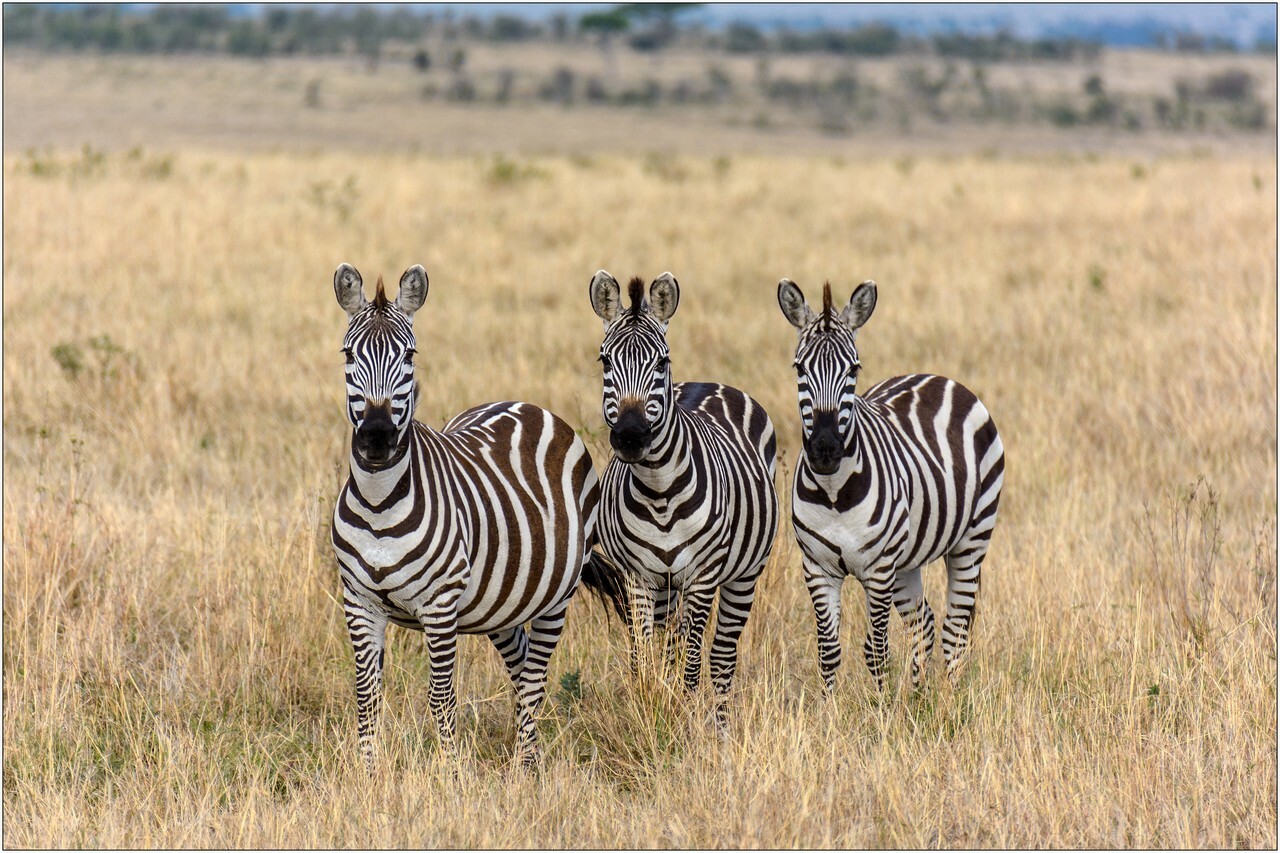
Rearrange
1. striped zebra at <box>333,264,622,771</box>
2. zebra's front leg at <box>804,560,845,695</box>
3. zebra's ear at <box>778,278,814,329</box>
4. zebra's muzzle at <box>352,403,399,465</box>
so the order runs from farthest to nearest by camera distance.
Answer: zebra's front leg at <box>804,560,845,695</box> → zebra's ear at <box>778,278,814,329</box> → striped zebra at <box>333,264,622,771</box> → zebra's muzzle at <box>352,403,399,465</box>

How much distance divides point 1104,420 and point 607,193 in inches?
561

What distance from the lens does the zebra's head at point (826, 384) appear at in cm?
458

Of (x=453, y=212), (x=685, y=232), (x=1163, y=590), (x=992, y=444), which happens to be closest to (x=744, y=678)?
(x=992, y=444)

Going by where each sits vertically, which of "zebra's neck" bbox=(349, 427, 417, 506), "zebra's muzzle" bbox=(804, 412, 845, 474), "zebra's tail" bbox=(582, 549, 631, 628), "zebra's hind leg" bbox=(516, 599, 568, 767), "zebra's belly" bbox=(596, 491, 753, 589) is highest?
"zebra's muzzle" bbox=(804, 412, 845, 474)

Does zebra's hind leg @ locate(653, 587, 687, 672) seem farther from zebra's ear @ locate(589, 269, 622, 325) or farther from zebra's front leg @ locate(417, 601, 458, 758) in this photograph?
zebra's ear @ locate(589, 269, 622, 325)

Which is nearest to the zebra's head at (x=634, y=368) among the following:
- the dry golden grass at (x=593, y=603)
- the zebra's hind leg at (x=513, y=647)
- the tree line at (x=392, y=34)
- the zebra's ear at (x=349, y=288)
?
the zebra's ear at (x=349, y=288)

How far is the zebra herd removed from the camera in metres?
4.40

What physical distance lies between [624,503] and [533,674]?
798 mm

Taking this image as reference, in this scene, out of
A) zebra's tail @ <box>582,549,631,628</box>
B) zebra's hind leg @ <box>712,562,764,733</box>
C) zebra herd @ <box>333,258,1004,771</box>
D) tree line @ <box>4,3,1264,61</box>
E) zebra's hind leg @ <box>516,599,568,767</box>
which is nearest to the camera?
zebra herd @ <box>333,258,1004,771</box>

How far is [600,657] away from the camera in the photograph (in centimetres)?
613

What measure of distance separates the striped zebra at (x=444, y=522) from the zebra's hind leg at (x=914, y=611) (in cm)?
163

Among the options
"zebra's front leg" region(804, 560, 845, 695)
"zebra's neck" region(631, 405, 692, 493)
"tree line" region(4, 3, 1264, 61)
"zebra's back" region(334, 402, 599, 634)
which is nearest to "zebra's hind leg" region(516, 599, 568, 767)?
"zebra's back" region(334, 402, 599, 634)

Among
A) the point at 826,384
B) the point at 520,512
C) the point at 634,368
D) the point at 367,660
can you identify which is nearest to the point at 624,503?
the point at 520,512

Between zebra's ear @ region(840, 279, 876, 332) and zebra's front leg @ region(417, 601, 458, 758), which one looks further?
zebra's ear @ region(840, 279, 876, 332)
